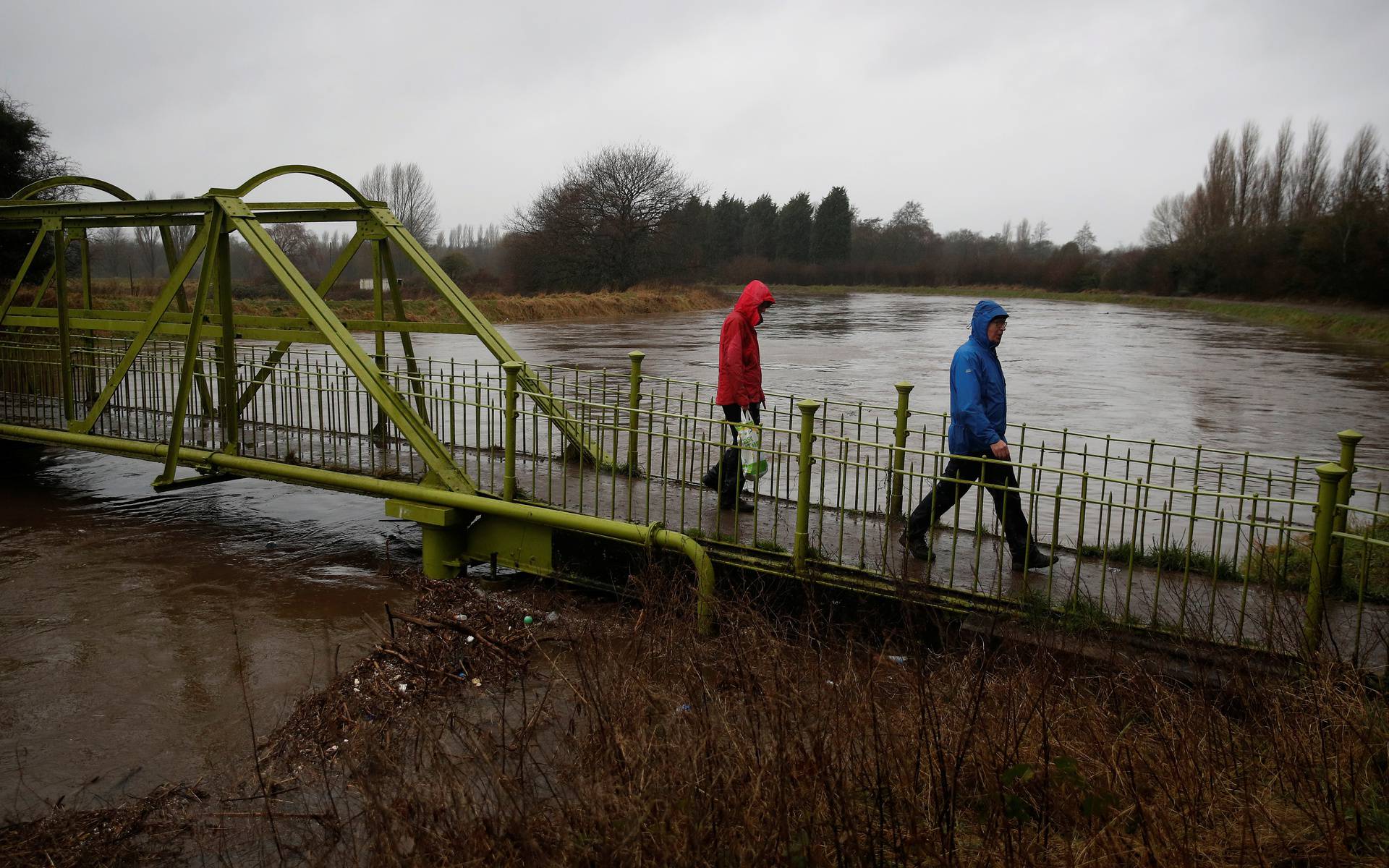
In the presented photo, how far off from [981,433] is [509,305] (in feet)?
111

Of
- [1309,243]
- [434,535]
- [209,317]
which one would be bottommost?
[434,535]

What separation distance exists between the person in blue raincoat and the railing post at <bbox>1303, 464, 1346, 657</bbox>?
142 centimetres

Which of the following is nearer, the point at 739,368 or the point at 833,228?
the point at 739,368

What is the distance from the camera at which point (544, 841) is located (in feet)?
9.86

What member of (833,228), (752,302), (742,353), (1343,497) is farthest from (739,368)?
(833,228)

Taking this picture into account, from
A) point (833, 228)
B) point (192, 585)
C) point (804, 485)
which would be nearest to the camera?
point (804, 485)

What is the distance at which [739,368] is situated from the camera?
6914mm

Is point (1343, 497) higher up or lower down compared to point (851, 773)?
higher up

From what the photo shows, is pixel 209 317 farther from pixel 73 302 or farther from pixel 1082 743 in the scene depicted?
pixel 73 302

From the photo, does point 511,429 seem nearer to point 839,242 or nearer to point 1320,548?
point 1320,548

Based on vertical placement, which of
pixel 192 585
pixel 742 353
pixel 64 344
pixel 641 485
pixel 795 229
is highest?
pixel 795 229

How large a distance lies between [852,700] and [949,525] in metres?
3.57

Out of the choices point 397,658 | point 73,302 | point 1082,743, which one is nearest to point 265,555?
point 397,658

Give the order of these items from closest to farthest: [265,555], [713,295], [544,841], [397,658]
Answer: [544,841] < [397,658] < [265,555] < [713,295]
